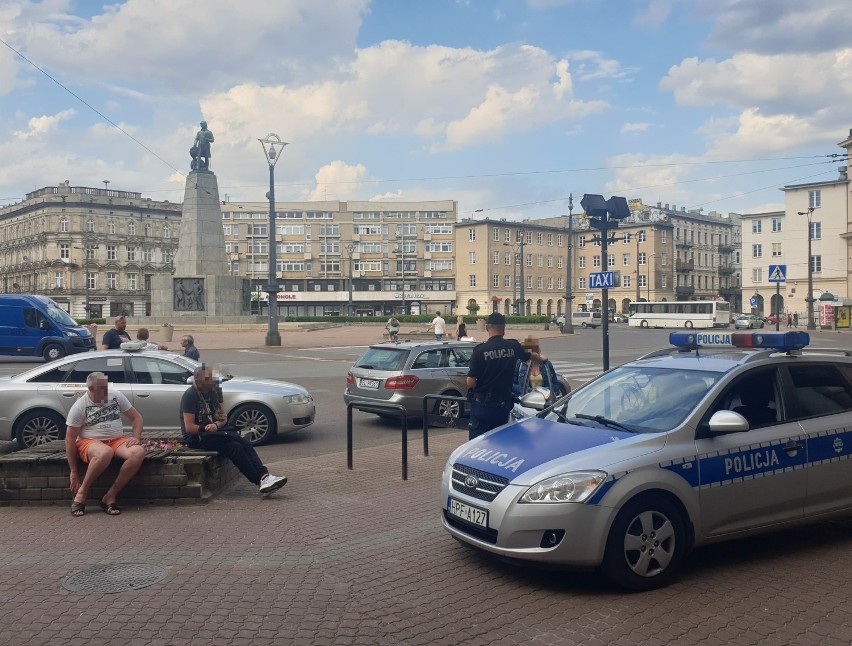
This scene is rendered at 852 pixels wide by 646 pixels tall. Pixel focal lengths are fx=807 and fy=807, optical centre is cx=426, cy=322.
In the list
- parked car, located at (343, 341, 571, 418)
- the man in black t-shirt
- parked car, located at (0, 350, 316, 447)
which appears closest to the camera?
parked car, located at (0, 350, 316, 447)

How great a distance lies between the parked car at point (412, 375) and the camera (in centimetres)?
1305

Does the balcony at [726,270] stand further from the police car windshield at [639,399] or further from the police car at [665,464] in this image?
the police car windshield at [639,399]

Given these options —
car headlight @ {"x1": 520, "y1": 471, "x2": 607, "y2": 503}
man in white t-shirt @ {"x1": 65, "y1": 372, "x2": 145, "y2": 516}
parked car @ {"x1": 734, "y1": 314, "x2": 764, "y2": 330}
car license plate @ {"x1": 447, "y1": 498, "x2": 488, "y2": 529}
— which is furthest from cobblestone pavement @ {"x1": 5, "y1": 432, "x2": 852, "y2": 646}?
parked car @ {"x1": 734, "y1": 314, "x2": 764, "y2": 330}

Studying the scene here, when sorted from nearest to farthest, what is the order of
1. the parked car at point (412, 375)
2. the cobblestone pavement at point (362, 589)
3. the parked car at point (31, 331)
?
the cobblestone pavement at point (362, 589) → the parked car at point (412, 375) → the parked car at point (31, 331)

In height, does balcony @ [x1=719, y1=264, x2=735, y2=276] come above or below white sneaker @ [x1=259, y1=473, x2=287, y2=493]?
above

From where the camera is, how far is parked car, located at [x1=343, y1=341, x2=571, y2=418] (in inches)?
514

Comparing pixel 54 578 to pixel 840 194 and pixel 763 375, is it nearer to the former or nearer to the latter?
pixel 763 375

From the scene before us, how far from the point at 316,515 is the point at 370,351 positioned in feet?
22.0

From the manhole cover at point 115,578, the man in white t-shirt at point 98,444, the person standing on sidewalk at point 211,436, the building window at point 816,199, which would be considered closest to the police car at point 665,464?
the manhole cover at point 115,578

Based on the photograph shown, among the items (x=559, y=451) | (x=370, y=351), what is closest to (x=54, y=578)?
(x=559, y=451)

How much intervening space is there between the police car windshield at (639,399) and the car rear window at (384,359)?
6.53m

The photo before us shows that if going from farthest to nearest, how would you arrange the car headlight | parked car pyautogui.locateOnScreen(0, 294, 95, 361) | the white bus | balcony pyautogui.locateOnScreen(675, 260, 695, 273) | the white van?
1. balcony pyautogui.locateOnScreen(675, 260, 695, 273)
2. the white van
3. the white bus
4. parked car pyautogui.locateOnScreen(0, 294, 95, 361)
5. the car headlight

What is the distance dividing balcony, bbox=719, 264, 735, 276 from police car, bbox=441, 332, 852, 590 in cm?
12763

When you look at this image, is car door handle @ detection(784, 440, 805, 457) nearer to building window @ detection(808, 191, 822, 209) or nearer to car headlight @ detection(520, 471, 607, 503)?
car headlight @ detection(520, 471, 607, 503)
